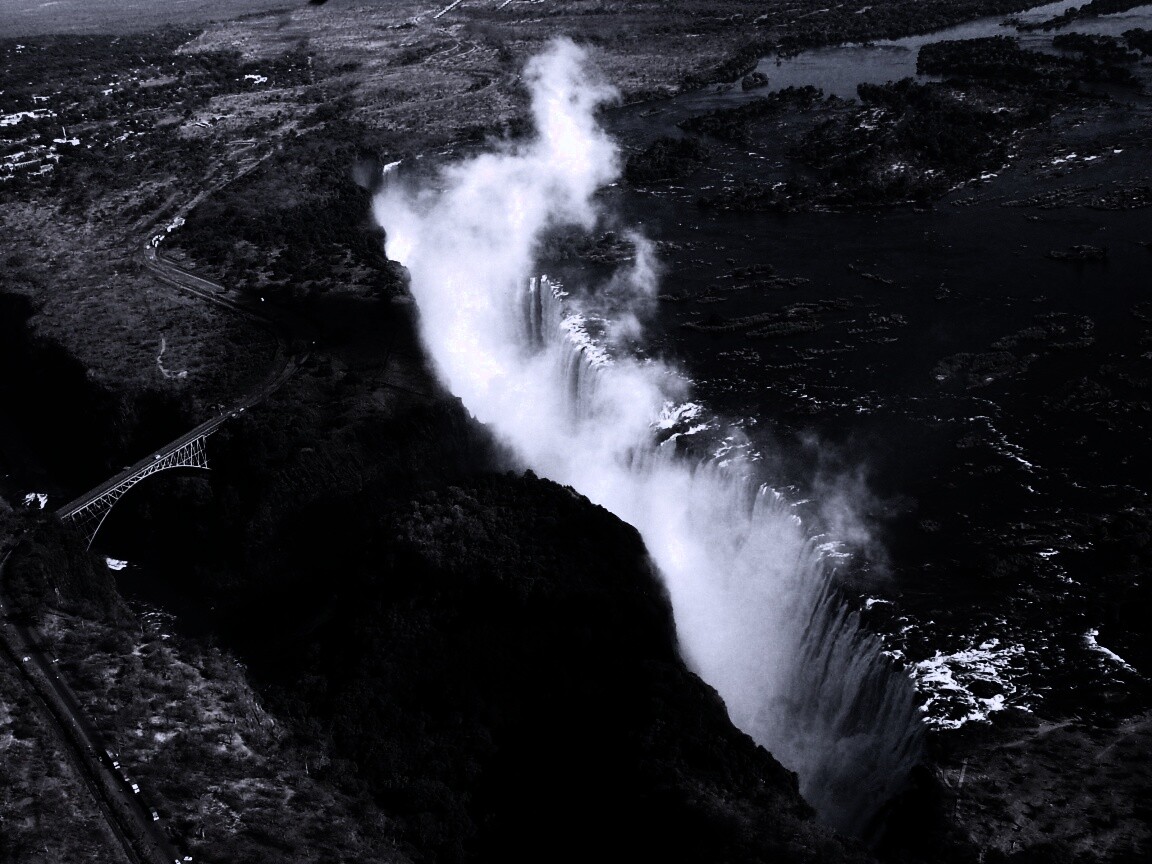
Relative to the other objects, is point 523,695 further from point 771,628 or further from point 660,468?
point 660,468

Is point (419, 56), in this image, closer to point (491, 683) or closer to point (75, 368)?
point (75, 368)

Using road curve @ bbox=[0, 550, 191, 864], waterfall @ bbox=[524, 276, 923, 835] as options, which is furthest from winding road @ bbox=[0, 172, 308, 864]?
waterfall @ bbox=[524, 276, 923, 835]

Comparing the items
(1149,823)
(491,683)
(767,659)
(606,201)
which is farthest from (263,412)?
(1149,823)

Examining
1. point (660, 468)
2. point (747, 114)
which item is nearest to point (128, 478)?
point (660, 468)

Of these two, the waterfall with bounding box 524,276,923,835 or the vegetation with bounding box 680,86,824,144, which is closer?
the waterfall with bounding box 524,276,923,835

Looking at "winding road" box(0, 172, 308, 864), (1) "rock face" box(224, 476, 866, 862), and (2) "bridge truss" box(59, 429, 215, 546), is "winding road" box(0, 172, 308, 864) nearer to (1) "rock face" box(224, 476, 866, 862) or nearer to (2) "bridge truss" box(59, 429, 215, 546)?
(2) "bridge truss" box(59, 429, 215, 546)

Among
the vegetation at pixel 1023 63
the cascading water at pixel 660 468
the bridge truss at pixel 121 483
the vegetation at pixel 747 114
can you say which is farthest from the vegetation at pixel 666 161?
the bridge truss at pixel 121 483

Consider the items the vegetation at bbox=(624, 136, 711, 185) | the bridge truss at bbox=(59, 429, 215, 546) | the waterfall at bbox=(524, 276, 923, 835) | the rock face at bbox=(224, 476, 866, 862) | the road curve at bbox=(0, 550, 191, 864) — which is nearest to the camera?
the road curve at bbox=(0, 550, 191, 864)
